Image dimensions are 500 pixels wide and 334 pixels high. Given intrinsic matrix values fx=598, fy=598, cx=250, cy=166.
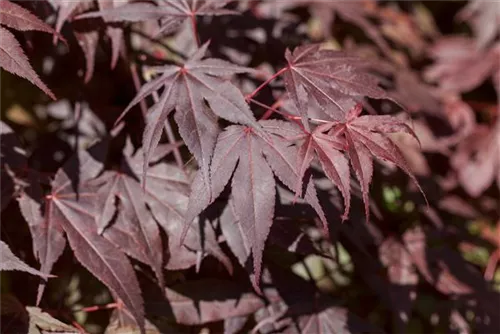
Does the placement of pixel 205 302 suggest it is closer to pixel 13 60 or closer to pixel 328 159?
pixel 328 159

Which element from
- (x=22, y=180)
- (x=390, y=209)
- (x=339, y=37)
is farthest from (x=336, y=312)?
(x=339, y=37)

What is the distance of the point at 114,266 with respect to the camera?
1.28 meters

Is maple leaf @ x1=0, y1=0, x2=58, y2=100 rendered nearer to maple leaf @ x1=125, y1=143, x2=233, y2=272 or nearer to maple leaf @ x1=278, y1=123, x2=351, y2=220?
maple leaf @ x1=125, y1=143, x2=233, y2=272

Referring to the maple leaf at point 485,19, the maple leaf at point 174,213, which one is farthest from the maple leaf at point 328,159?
the maple leaf at point 485,19

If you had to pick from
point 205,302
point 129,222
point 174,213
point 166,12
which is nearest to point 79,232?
point 129,222

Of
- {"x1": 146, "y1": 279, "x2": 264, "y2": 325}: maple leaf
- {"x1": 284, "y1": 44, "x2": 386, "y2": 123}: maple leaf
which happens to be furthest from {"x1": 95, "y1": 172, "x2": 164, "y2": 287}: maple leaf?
{"x1": 284, "y1": 44, "x2": 386, "y2": 123}: maple leaf

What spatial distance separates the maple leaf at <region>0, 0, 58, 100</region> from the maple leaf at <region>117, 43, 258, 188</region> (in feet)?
0.65

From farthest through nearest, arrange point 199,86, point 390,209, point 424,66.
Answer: point 424,66
point 390,209
point 199,86

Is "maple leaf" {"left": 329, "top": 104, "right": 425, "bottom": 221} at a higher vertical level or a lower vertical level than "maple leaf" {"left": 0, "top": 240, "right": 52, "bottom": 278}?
higher

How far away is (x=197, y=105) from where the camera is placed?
3.96 feet

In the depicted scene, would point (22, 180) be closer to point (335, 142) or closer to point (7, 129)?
point (7, 129)

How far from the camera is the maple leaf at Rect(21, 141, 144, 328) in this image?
1.26 metres

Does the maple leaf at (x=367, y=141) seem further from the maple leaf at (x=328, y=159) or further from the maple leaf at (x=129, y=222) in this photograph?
the maple leaf at (x=129, y=222)

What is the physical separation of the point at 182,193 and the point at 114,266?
224mm
